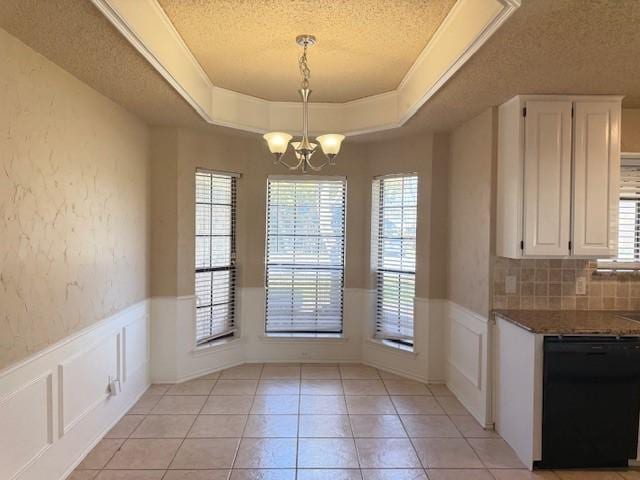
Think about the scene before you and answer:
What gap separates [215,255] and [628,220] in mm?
3773

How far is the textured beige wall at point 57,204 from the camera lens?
2.19 metres

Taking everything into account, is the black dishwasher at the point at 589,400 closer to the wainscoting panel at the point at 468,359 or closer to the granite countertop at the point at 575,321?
the granite countertop at the point at 575,321

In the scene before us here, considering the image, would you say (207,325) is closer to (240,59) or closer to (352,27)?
(240,59)

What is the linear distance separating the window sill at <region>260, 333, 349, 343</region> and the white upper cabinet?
236cm

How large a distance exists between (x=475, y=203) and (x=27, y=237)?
126 inches

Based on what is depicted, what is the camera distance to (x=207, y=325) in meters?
4.52

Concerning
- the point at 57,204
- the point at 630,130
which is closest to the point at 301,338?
the point at 57,204

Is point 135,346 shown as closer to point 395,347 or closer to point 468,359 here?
point 395,347

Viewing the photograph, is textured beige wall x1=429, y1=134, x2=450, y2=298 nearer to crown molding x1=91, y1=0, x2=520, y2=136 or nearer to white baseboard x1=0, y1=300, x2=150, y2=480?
crown molding x1=91, y1=0, x2=520, y2=136

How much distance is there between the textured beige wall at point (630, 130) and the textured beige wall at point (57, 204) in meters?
4.02

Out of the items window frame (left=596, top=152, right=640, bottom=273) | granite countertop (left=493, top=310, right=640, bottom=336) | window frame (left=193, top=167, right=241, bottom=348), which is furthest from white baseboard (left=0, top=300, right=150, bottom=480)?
window frame (left=596, top=152, right=640, bottom=273)

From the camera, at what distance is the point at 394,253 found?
462cm

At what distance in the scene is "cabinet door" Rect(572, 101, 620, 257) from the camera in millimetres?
3072

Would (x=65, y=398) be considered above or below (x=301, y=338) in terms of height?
above
